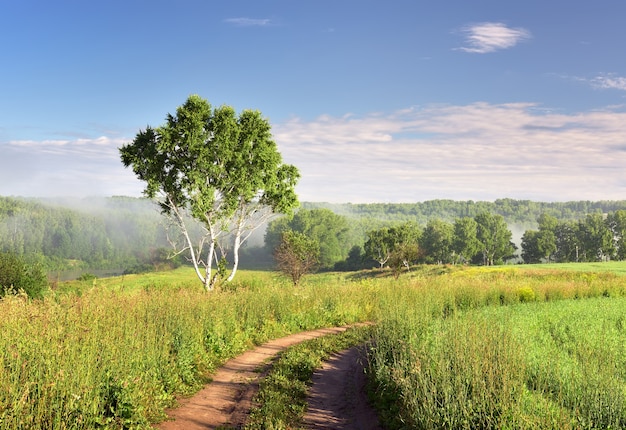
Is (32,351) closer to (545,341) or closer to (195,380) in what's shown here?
(195,380)

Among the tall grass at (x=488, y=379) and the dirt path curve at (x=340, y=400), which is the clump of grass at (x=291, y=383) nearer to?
the dirt path curve at (x=340, y=400)

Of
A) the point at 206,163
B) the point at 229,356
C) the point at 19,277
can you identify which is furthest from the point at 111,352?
the point at 19,277

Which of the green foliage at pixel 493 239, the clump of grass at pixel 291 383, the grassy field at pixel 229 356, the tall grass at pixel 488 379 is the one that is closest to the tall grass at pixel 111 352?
the grassy field at pixel 229 356

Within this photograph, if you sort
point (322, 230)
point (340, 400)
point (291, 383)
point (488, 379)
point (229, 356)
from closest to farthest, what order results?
point (488, 379) → point (340, 400) → point (291, 383) → point (229, 356) → point (322, 230)

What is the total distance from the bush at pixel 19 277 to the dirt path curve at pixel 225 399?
51.9 feet

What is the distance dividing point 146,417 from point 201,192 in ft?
54.4

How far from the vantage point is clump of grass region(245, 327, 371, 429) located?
833cm

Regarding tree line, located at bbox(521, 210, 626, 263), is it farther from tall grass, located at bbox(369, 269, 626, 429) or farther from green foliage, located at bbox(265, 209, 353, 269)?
tall grass, located at bbox(369, 269, 626, 429)

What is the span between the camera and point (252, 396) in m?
9.62

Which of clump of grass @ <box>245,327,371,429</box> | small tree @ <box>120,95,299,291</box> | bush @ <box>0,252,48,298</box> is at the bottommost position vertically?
clump of grass @ <box>245,327,371,429</box>

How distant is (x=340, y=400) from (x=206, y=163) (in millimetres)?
16120

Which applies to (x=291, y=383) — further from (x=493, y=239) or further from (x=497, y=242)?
(x=493, y=239)

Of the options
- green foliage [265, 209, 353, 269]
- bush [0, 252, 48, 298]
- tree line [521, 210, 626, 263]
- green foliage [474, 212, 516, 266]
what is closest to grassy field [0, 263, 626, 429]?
bush [0, 252, 48, 298]

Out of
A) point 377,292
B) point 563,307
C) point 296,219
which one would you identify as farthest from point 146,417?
point 296,219
